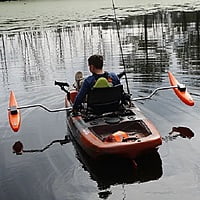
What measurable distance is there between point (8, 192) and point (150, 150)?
1932 millimetres

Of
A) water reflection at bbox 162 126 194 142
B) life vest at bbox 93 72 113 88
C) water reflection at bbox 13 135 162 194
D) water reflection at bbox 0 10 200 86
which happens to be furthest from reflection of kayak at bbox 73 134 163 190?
water reflection at bbox 0 10 200 86

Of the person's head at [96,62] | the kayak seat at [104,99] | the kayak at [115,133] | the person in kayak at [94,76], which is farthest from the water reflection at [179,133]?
the person's head at [96,62]

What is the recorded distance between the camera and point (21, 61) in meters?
15.0

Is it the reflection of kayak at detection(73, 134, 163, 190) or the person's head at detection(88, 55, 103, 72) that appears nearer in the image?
the reflection of kayak at detection(73, 134, 163, 190)

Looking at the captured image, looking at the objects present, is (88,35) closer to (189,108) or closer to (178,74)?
(178,74)

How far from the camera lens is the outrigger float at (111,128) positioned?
19.2 feet

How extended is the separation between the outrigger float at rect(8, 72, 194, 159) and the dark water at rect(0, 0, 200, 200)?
1.07ft

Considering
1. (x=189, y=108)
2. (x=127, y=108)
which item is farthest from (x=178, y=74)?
(x=127, y=108)

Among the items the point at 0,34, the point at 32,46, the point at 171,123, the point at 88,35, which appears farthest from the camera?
the point at 0,34

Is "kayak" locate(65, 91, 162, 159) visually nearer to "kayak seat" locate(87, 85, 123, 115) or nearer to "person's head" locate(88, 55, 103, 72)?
"kayak seat" locate(87, 85, 123, 115)

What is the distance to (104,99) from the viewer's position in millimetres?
6672

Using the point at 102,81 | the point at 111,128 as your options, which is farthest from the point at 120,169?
the point at 102,81

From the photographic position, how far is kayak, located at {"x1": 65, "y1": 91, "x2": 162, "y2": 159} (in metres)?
5.83

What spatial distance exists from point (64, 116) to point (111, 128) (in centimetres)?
225
